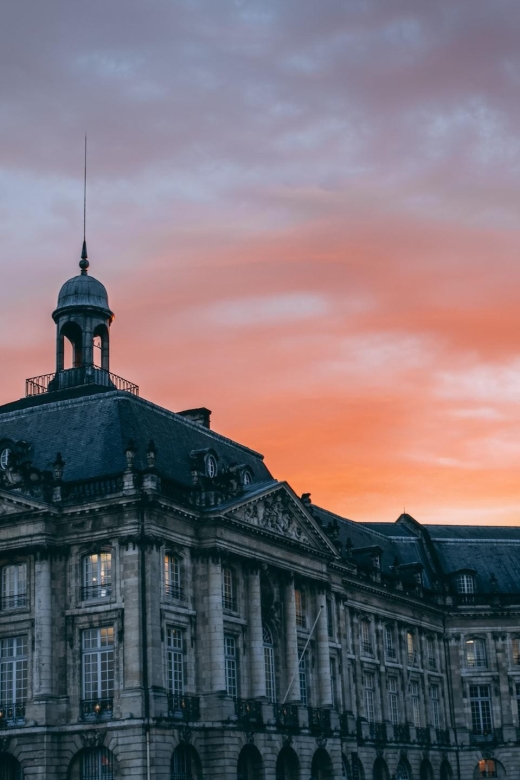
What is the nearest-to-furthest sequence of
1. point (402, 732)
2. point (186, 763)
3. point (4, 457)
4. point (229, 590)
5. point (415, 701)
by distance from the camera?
1. point (186, 763)
2. point (4, 457)
3. point (229, 590)
4. point (402, 732)
5. point (415, 701)

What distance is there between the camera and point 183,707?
53812mm

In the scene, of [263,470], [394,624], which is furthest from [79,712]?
[394,624]

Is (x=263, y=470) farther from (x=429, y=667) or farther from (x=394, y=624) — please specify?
(x=429, y=667)

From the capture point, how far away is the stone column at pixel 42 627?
5244 cm

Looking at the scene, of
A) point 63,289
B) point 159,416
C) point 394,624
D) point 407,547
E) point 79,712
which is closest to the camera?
point 79,712

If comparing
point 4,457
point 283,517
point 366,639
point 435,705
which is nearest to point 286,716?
point 283,517

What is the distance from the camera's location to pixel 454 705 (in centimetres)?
8475

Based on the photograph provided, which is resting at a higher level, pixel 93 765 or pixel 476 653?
pixel 476 653

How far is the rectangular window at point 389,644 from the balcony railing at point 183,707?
2595 centimetres

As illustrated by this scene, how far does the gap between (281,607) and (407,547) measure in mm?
28759

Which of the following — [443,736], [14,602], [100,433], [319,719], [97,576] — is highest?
[100,433]

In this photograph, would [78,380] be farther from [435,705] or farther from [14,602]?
[435,705]

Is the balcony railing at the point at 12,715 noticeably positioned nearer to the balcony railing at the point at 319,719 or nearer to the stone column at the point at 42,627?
the stone column at the point at 42,627

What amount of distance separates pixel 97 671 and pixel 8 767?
5365 mm
